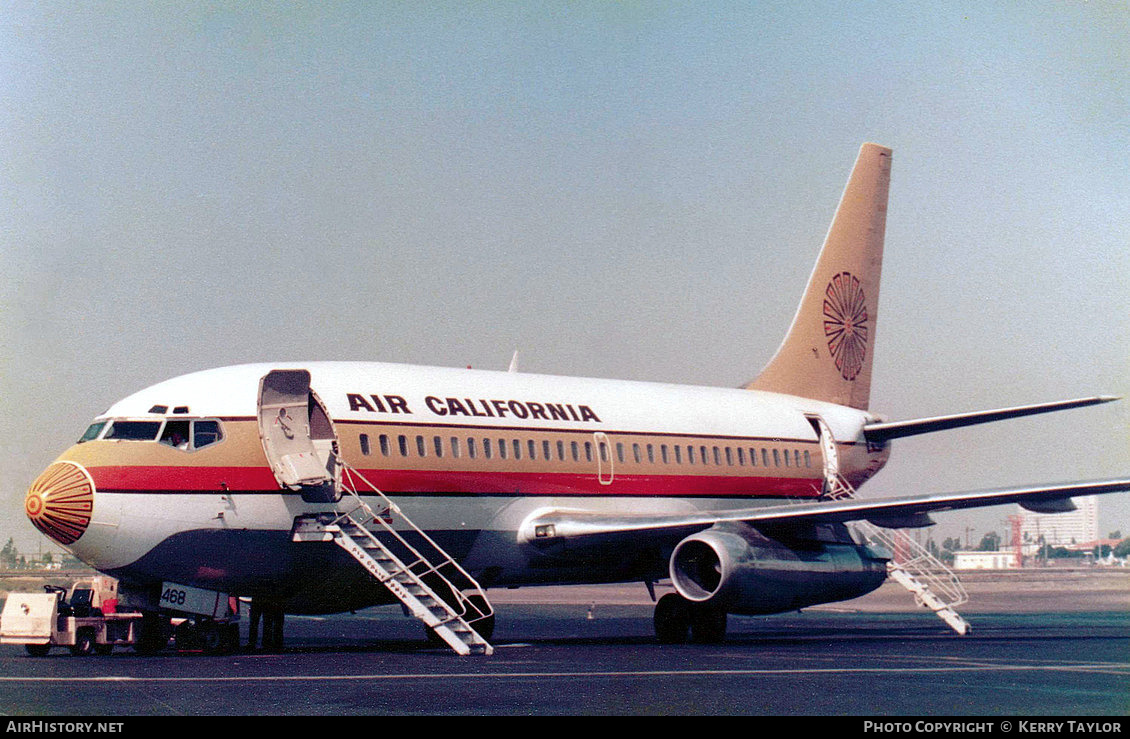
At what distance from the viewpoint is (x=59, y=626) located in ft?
74.7

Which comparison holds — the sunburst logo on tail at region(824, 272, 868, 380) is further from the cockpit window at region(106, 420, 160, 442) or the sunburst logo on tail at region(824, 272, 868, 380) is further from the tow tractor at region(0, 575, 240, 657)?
the cockpit window at region(106, 420, 160, 442)

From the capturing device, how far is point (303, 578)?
909 inches

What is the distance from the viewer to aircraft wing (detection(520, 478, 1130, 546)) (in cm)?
2388

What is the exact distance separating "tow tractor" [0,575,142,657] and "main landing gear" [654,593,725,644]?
9.53 meters

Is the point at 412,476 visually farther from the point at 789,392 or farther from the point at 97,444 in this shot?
the point at 789,392

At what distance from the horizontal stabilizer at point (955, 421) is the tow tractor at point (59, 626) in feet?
54.2

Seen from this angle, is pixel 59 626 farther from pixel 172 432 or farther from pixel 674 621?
pixel 674 621

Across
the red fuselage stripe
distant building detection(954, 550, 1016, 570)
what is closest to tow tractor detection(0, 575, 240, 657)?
the red fuselage stripe

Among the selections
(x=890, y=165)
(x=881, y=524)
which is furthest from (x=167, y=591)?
(x=890, y=165)

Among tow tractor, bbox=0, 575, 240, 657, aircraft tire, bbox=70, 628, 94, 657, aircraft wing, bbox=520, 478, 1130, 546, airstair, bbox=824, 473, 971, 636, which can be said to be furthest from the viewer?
airstair, bbox=824, 473, 971, 636

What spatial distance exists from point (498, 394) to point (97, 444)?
24.4 feet

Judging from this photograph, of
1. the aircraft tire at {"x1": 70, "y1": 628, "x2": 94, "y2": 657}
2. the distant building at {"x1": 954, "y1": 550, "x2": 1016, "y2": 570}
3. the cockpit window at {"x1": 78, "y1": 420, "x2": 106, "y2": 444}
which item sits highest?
the cockpit window at {"x1": 78, "y1": 420, "x2": 106, "y2": 444}

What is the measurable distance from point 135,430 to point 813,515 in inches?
435

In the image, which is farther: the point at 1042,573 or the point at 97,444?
the point at 1042,573
